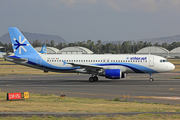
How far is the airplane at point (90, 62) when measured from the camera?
37812mm

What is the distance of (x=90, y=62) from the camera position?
127ft

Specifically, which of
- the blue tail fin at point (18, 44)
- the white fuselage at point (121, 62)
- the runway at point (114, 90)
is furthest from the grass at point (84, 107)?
the blue tail fin at point (18, 44)

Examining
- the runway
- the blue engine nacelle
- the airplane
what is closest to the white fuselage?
the airplane

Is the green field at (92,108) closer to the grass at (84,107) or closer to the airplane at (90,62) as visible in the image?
the grass at (84,107)

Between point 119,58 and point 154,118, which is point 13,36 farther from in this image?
point 154,118

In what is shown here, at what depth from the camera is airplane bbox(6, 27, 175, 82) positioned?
3781 centimetres

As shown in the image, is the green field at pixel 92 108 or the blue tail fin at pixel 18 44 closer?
Answer: the green field at pixel 92 108

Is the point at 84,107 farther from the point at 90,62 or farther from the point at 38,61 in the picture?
the point at 38,61

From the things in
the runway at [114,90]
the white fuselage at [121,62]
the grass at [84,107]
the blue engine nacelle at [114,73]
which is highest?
the white fuselage at [121,62]

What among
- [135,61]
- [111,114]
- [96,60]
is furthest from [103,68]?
[111,114]

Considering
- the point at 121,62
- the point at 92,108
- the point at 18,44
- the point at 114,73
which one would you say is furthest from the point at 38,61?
the point at 92,108

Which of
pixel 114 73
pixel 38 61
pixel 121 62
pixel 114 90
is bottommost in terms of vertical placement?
pixel 114 90

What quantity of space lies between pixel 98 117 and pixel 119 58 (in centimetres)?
2563

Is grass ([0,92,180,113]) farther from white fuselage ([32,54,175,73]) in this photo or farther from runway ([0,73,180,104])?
white fuselage ([32,54,175,73])
